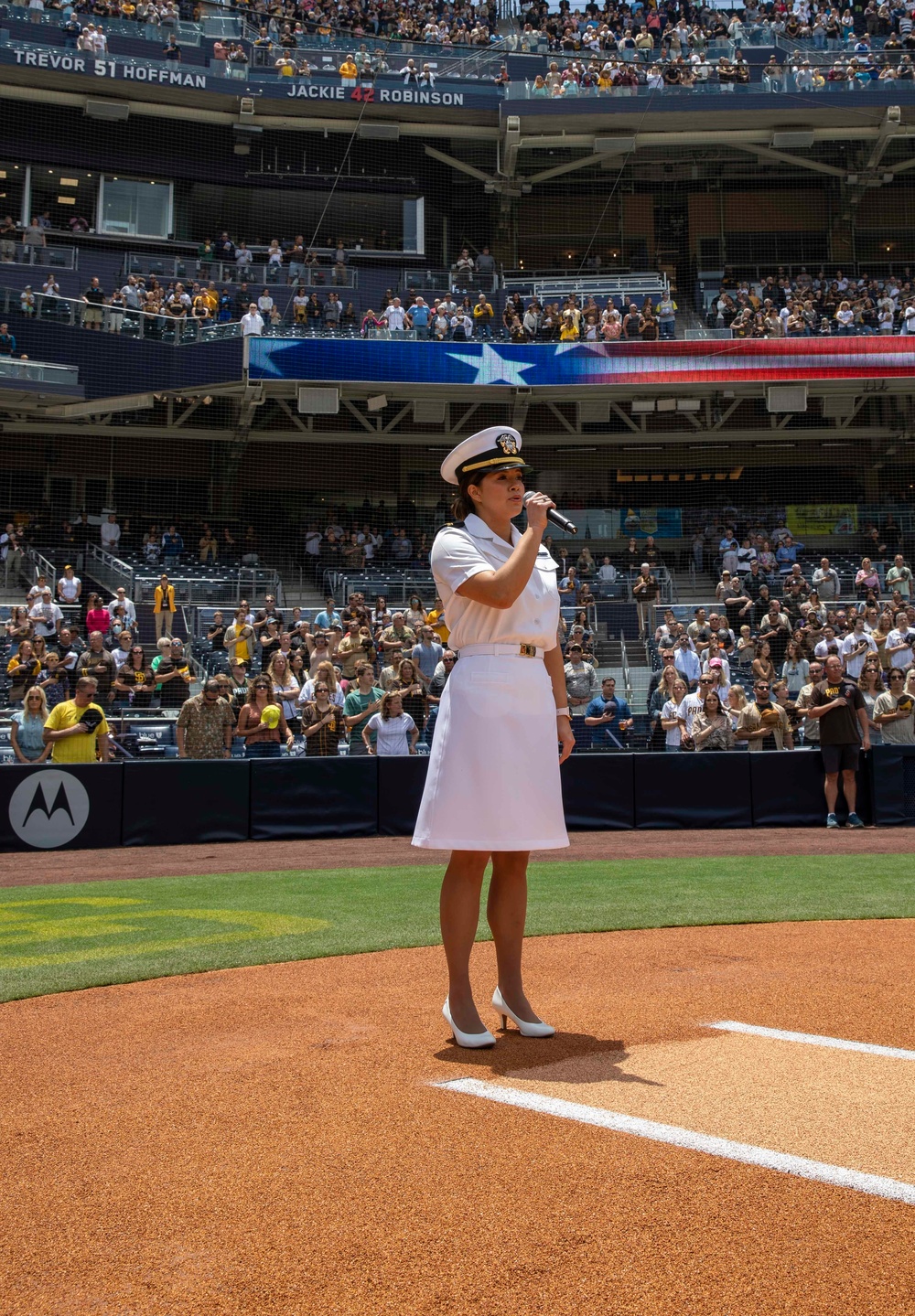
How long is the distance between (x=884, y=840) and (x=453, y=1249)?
36.3 ft

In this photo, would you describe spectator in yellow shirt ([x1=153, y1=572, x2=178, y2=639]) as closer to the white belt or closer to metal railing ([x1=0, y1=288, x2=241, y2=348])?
metal railing ([x1=0, y1=288, x2=241, y2=348])

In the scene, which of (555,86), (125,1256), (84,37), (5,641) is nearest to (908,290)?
(555,86)

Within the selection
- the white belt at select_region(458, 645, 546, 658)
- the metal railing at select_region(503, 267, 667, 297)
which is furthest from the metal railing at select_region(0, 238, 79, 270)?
the white belt at select_region(458, 645, 546, 658)

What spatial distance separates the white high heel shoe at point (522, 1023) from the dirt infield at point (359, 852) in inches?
288

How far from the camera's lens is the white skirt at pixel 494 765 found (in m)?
4.17

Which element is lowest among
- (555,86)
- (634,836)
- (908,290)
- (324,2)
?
(634,836)

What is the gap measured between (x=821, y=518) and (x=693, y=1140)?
27950 mm

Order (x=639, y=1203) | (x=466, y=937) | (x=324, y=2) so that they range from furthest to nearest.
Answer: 1. (x=324, y=2)
2. (x=466, y=937)
3. (x=639, y=1203)

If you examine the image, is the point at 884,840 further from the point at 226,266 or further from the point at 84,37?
the point at 84,37

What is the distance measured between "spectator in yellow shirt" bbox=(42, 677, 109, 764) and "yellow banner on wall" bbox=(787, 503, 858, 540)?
19829 millimetres

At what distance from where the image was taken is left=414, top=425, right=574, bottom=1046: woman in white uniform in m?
4.18

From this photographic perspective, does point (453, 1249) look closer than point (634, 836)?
Yes

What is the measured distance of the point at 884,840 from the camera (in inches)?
497

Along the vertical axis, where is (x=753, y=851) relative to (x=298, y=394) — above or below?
below
